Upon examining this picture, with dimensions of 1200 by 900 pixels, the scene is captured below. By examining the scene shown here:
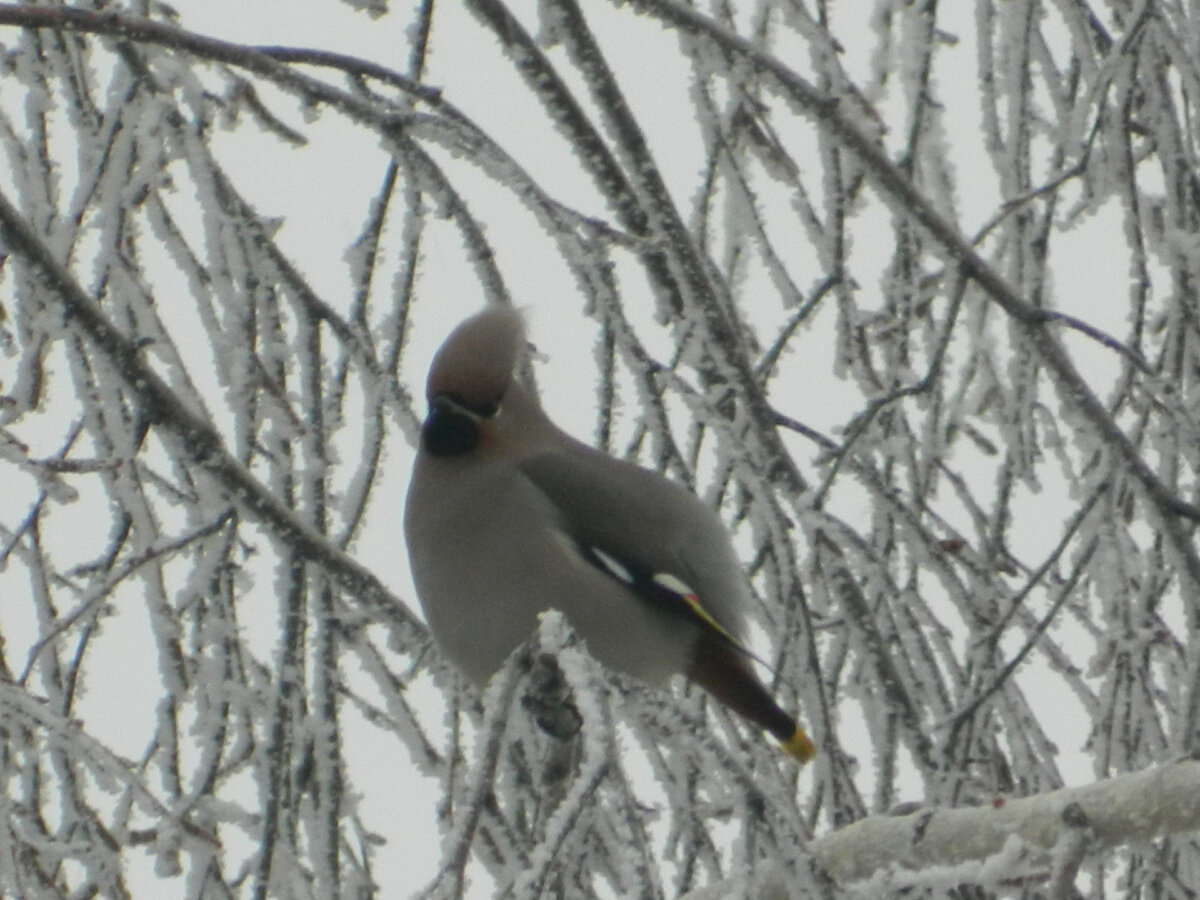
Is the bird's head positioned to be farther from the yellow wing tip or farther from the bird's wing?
the yellow wing tip

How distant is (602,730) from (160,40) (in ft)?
3.17

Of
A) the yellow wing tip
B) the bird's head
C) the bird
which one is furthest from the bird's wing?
the yellow wing tip

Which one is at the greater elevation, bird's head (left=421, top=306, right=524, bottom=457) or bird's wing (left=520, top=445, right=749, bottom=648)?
bird's head (left=421, top=306, right=524, bottom=457)

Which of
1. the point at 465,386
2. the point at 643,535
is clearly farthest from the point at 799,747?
the point at 465,386

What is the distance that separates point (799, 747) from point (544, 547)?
0.47 meters

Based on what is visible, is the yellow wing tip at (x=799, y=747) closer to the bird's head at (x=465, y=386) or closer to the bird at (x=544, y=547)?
the bird at (x=544, y=547)

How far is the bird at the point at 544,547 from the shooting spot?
2725 millimetres

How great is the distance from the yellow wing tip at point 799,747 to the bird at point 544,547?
0.05 meters

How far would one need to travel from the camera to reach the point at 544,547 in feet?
9.24

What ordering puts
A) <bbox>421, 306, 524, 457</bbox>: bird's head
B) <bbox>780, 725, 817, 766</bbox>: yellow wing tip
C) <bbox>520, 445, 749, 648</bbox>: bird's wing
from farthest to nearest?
<bbox>520, 445, 749, 648</bbox>: bird's wing
<bbox>421, 306, 524, 457</bbox>: bird's head
<bbox>780, 725, 817, 766</bbox>: yellow wing tip

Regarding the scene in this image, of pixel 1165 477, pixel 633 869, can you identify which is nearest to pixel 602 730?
pixel 633 869

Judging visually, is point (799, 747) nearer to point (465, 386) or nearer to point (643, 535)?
point (643, 535)

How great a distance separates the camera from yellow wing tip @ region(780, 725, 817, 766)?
2.62 m

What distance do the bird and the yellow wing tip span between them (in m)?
0.05
